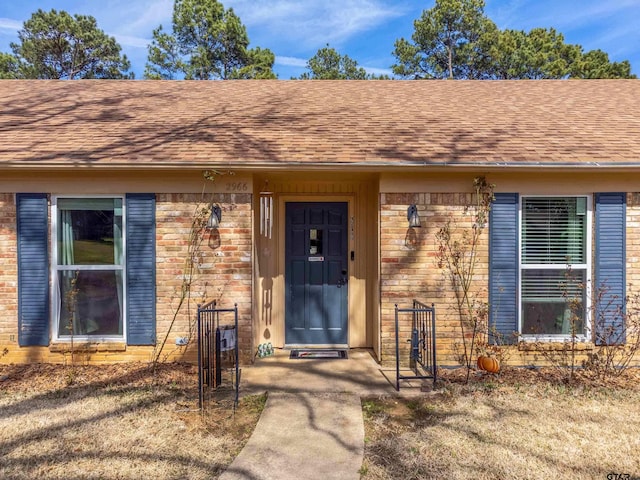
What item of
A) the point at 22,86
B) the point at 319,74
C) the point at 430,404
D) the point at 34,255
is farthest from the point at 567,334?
the point at 319,74

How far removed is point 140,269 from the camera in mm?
5039

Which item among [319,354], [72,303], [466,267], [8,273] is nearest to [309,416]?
[319,354]

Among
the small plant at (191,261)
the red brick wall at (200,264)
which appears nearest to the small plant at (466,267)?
the red brick wall at (200,264)

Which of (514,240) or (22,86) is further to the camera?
(22,86)

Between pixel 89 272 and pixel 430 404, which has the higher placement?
pixel 89 272

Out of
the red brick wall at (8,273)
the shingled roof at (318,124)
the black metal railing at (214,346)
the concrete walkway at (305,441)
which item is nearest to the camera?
the concrete walkway at (305,441)

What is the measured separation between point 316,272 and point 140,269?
2.45 metres

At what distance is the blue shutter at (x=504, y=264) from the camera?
5.02m

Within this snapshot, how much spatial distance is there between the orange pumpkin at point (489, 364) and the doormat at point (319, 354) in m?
1.80

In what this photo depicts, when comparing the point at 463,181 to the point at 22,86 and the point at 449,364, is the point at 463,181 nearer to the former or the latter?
the point at 449,364

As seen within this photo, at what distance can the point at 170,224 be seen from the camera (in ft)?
16.6

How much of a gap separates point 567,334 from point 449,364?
5.21ft

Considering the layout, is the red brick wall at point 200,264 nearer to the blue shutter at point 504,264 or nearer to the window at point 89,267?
the window at point 89,267

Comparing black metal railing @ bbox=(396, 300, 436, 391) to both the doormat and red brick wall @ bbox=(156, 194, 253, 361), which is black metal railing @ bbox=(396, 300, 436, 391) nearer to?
the doormat
